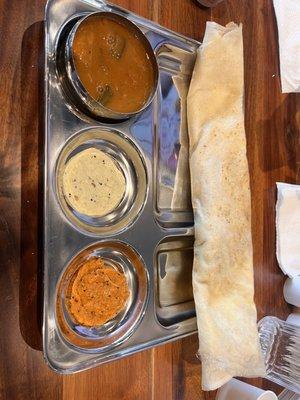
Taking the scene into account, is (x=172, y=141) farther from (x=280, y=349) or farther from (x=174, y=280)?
(x=280, y=349)

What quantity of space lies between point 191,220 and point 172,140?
24 centimetres

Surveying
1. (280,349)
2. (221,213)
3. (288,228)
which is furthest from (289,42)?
(280,349)

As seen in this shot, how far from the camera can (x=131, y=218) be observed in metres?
1.23

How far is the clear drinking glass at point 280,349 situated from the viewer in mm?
1582

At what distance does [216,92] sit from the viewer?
4.42 ft

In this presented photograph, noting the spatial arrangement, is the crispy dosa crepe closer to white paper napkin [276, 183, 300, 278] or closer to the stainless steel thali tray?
the stainless steel thali tray

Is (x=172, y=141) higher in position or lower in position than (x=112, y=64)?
lower

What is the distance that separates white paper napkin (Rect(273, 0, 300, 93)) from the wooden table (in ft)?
0.13

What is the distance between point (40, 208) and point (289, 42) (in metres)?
1.14

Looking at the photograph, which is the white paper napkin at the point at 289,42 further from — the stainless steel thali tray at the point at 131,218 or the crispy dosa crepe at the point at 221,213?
the stainless steel thali tray at the point at 131,218

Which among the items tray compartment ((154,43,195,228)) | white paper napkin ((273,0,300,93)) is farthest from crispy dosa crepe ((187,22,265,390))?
white paper napkin ((273,0,300,93))

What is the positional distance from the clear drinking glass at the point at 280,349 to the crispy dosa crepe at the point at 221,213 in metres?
0.23

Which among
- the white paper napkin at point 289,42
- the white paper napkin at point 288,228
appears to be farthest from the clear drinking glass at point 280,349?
the white paper napkin at point 289,42

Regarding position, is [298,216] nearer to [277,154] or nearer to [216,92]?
[277,154]
